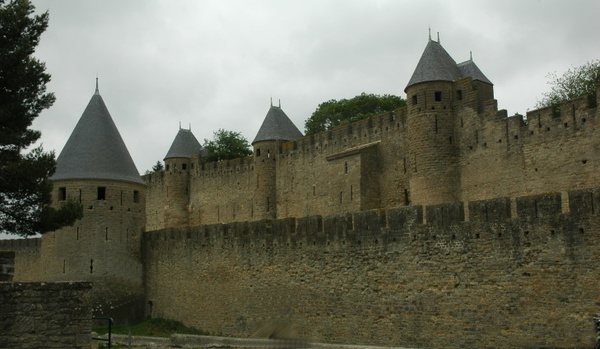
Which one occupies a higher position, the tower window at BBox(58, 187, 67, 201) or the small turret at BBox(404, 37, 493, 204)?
the small turret at BBox(404, 37, 493, 204)

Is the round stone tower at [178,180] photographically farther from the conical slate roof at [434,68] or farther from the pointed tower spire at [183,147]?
the conical slate roof at [434,68]

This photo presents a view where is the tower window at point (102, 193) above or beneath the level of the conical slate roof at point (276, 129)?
beneath

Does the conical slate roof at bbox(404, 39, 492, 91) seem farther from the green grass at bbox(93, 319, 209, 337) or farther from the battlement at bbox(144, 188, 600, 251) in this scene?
the green grass at bbox(93, 319, 209, 337)

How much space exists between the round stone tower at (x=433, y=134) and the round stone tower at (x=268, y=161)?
1057 centimetres

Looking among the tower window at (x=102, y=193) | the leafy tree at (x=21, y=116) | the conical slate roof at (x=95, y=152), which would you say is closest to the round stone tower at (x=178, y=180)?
the conical slate roof at (x=95, y=152)

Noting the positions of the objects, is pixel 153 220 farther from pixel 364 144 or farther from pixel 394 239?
pixel 394 239

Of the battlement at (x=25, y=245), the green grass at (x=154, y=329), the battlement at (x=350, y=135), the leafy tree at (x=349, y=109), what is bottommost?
the green grass at (x=154, y=329)

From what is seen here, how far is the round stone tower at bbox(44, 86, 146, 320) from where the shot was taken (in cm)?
2753

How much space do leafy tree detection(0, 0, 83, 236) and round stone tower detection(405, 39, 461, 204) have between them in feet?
51.1

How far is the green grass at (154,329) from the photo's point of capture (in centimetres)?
2631

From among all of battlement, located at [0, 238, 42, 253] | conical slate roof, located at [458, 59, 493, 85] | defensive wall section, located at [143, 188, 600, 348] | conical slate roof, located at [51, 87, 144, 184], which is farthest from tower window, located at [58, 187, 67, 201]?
conical slate roof, located at [458, 59, 493, 85]

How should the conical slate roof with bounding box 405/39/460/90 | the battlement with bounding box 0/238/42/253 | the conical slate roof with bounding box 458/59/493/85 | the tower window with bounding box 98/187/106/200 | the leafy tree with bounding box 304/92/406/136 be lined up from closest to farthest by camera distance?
1. the tower window with bounding box 98/187/106/200
2. the conical slate roof with bounding box 405/39/460/90
3. the conical slate roof with bounding box 458/59/493/85
4. the battlement with bounding box 0/238/42/253
5. the leafy tree with bounding box 304/92/406/136

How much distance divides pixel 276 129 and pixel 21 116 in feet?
75.4

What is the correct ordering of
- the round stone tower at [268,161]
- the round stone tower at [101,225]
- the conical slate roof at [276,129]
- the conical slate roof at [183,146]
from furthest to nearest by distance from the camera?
the conical slate roof at [183,146] → the conical slate roof at [276,129] → the round stone tower at [268,161] → the round stone tower at [101,225]
